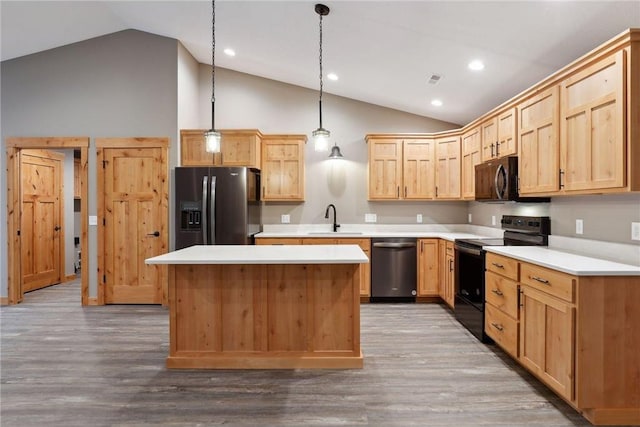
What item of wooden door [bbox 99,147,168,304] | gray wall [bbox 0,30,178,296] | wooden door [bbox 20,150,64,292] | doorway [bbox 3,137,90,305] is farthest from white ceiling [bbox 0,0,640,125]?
wooden door [bbox 20,150,64,292]

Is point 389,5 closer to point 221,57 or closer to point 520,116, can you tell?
point 520,116

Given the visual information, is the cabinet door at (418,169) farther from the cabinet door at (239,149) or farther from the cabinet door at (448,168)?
the cabinet door at (239,149)

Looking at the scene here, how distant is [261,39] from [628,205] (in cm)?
386

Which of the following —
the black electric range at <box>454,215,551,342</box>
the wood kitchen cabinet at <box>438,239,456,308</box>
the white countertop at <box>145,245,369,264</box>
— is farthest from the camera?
the wood kitchen cabinet at <box>438,239,456,308</box>

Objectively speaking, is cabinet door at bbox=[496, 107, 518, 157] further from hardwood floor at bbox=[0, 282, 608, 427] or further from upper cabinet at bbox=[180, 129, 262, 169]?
upper cabinet at bbox=[180, 129, 262, 169]

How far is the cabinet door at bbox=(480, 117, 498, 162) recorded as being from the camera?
381cm

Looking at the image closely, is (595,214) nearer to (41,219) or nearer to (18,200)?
(18,200)

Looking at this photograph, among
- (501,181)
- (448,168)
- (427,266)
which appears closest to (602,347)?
(501,181)

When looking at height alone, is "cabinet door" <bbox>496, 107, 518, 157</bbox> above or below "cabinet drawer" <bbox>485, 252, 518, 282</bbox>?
above

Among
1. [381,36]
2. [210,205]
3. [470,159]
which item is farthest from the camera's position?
[470,159]

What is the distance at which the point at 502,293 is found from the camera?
9.79 feet

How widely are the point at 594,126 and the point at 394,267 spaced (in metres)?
2.87

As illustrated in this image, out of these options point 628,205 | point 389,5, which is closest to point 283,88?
point 389,5

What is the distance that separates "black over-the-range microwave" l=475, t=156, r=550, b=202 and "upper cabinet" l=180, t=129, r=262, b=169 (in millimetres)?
2865
